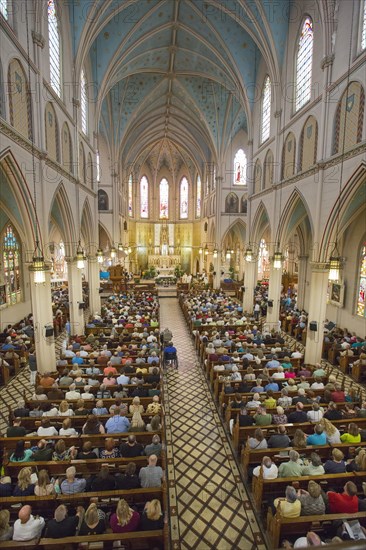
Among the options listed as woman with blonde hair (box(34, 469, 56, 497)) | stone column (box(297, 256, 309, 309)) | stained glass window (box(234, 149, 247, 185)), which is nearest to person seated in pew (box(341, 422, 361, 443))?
woman with blonde hair (box(34, 469, 56, 497))

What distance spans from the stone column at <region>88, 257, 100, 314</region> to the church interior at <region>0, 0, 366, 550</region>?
125 mm

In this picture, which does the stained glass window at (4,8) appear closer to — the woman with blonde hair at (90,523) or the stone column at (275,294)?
the woman with blonde hair at (90,523)

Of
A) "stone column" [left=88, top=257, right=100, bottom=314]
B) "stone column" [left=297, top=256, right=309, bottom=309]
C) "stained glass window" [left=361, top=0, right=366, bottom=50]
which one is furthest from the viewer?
"stone column" [left=297, top=256, right=309, bottom=309]

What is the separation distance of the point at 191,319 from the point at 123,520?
12.5m

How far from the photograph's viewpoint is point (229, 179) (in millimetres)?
29297

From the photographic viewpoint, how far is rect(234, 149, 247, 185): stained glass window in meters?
29.0

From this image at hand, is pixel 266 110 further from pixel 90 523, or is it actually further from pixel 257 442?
pixel 90 523

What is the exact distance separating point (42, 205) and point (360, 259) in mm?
15139

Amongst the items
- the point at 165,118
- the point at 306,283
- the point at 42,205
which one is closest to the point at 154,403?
the point at 42,205

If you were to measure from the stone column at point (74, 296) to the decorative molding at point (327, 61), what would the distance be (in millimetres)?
13366

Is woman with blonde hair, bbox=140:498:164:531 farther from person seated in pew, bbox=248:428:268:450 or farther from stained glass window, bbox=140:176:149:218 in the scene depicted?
stained glass window, bbox=140:176:149:218

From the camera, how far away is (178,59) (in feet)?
74.7

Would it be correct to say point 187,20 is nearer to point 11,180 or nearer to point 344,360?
point 11,180

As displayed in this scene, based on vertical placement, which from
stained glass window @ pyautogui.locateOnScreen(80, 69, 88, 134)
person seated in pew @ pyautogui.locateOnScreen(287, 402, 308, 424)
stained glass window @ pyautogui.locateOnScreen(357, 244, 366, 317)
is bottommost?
person seated in pew @ pyautogui.locateOnScreen(287, 402, 308, 424)
